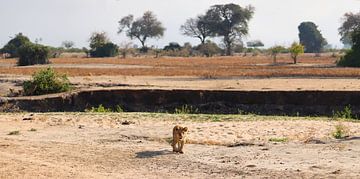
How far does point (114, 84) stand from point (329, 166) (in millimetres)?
16959

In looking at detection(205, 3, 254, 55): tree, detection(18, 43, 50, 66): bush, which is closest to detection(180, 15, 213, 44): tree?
detection(205, 3, 254, 55): tree

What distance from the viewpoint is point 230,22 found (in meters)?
89.3

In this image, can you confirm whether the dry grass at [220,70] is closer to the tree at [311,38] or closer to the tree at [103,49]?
the tree at [103,49]

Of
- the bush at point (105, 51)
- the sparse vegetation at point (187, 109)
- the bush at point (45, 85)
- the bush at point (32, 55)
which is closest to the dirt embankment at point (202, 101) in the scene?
the sparse vegetation at point (187, 109)

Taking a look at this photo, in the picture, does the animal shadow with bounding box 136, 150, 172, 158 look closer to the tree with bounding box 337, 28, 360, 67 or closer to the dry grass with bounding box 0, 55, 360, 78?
the dry grass with bounding box 0, 55, 360, 78

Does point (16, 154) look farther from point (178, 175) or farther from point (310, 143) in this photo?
point (310, 143)

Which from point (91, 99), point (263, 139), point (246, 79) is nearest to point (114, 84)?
point (91, 99)

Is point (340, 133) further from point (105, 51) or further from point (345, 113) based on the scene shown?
point (105, 51)

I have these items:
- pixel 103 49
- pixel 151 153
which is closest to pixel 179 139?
pixel 151 153

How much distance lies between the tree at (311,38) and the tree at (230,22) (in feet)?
64.4

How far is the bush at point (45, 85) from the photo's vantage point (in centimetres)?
2381

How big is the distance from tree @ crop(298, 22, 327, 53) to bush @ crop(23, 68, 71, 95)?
8435 cm

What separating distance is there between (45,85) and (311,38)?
3496 inches

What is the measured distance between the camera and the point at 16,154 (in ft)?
34.9
